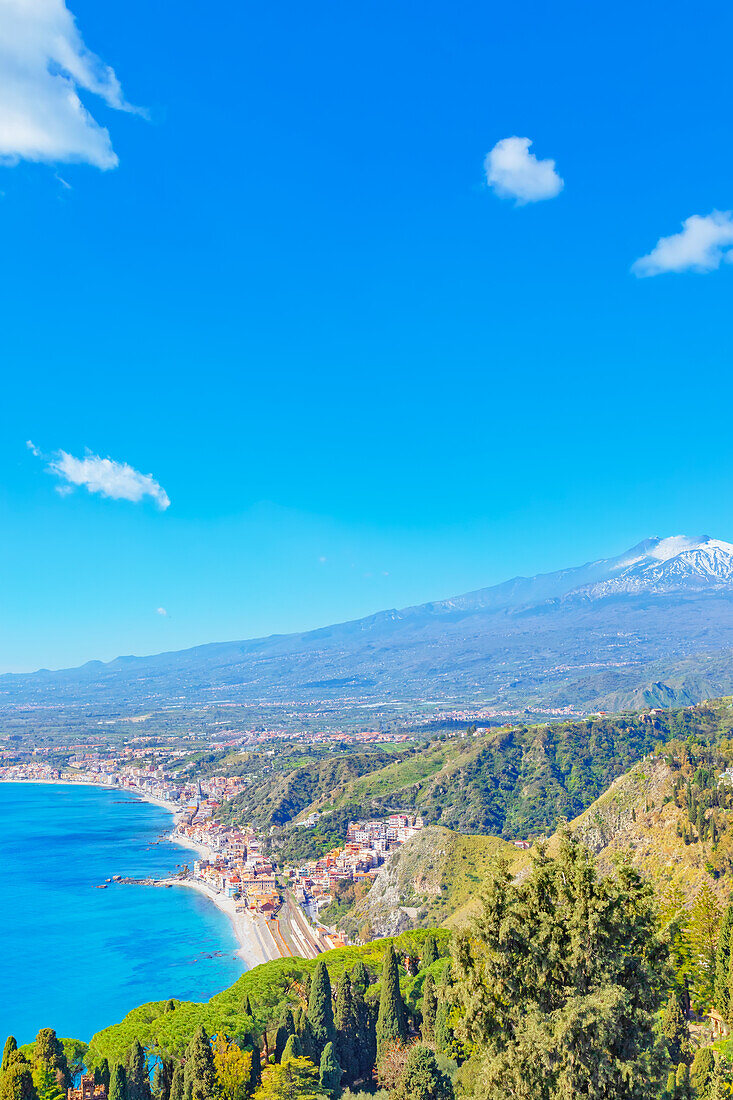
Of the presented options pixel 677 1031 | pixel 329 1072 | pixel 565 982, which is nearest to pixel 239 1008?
pixel 329 1072

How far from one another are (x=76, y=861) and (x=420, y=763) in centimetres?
4852

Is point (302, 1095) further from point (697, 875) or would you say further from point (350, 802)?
point (350, 802)

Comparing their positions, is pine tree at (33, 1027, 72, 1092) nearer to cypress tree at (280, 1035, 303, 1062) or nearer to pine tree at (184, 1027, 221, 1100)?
pine tree at (184, 1027, 221, 1100)

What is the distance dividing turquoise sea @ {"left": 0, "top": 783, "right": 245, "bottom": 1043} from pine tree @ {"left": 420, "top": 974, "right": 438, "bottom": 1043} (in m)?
30.5

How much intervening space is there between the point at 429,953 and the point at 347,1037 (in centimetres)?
Result: 611

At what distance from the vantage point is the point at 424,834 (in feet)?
221

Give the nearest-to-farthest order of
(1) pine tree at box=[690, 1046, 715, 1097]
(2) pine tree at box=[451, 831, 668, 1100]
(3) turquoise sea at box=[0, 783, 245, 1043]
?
1. (2) pine tree at box=[451, 831, 668, 1100]
2. (1) pine tree at box=[690, 1046, 715, 1097]
3. (3) turquoise sea at box=[0, 783, 245, 1043]

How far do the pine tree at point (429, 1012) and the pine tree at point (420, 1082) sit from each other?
8.41 m

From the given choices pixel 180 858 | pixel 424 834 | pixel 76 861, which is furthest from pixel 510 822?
pixel 76 861

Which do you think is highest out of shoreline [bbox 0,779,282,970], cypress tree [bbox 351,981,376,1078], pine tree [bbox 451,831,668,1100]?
A: pine tree [bbox 451,831,668,1100]

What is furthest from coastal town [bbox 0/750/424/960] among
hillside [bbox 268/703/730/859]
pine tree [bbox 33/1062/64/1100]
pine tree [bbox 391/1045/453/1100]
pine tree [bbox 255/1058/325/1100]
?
pine tree [bbox 391/1045/453/1100]

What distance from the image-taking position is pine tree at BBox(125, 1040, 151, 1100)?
881 inches

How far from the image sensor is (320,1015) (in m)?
25.9

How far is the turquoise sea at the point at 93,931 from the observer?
166ft
